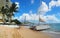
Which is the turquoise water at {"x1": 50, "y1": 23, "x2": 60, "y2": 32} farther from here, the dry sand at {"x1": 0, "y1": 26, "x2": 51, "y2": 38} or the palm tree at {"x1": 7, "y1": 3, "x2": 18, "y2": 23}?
the palm tree at {"x1": 7, "y1": 3, "x2": 18, "y2": 23}

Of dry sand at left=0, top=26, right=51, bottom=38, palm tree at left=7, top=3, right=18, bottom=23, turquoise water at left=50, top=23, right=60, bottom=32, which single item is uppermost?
palm tree at left=7, top=3, right=18, bottom=23

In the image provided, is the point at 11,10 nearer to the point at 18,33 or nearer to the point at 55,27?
the point at 18,33

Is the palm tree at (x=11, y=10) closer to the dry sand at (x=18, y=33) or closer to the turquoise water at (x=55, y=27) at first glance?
the dry sand at (x=18, y=33)

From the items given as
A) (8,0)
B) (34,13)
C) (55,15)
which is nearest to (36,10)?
(34,13)

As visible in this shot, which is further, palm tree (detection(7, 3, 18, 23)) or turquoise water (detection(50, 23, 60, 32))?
palm tree (detection(7, 3, 18, 23))

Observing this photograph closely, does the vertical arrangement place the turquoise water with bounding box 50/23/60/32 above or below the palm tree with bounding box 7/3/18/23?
below

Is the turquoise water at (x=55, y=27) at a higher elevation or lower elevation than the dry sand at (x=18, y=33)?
higher

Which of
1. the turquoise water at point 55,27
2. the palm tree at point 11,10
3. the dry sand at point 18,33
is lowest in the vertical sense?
the dry sand at point 18,33

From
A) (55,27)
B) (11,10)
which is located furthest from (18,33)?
(55,27)

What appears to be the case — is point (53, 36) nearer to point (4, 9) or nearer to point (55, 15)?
point (55, 15)

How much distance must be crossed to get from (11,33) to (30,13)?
33cm

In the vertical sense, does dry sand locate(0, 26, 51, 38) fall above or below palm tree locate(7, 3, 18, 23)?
below

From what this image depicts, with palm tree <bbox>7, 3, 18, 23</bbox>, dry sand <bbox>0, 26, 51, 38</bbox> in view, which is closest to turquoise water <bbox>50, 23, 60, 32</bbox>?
dry sand <bbox>0, 26, 51, 38</bbox>

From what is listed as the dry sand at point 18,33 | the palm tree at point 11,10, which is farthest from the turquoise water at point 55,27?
the palm tree at point 11,10
